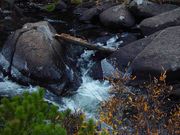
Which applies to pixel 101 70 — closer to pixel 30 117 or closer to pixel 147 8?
pixel 147 8

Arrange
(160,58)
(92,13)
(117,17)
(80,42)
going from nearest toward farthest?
(160,58) → (80,42) → (117,17) → (92,13)

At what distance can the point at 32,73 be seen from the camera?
10.2 m

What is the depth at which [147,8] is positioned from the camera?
15.1 m

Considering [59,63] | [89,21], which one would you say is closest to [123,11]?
[89,21]

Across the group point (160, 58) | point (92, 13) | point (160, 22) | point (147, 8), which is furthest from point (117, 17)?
point (160, 58)

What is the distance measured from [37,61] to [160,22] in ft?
15.4

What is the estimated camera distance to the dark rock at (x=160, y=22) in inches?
498

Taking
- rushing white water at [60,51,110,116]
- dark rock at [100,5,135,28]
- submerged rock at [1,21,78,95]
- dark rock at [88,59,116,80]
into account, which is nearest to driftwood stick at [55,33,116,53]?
submerged rock at [1,21,78,95]

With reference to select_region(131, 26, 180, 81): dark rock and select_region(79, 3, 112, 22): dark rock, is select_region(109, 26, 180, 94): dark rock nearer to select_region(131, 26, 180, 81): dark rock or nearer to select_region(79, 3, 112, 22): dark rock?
select_region(131, 26, 180, 81): dark rock

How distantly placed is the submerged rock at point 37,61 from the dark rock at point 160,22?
3.28m

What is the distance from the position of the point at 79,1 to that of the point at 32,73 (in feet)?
29.7

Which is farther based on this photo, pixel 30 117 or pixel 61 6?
pixel 61 6

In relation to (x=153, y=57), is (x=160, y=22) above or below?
below

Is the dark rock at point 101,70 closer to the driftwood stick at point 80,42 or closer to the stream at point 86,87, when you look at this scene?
the stream at point 86,87
